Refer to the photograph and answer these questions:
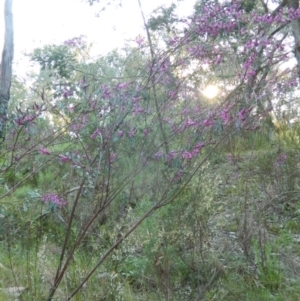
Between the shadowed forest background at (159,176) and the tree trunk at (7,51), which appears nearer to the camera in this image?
the shadowed forest background at (159,176)

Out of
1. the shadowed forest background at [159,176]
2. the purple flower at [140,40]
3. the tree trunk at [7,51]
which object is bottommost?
the shadowed forest background at [159,176]

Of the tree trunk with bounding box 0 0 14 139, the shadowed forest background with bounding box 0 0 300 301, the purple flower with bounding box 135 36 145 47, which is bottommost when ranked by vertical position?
the shadowed forest background with bounding box 0 0 300 301

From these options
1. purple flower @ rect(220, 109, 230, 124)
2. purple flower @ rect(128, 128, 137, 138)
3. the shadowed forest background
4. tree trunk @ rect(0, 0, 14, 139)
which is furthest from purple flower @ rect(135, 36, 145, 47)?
tree trunk @ rect(0, 0, 14, 139)

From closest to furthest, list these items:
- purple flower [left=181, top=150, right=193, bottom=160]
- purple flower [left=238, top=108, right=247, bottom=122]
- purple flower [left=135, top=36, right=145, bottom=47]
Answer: purple flower [left=238, top=108, right=247, bottom=122], purple flower [left=181, top=150, right=193, bottom=160], purple flower [left=135, top=36, right=145, bottom=47]

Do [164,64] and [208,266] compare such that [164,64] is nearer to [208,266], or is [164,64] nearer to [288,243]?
[208,266]

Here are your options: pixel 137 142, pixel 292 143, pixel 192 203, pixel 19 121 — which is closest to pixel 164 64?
pixel 137 142

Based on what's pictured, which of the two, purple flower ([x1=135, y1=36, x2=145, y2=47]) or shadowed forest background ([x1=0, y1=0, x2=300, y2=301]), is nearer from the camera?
shadowed forest background ([x1=0, y1=0, x2=300, y2=301])

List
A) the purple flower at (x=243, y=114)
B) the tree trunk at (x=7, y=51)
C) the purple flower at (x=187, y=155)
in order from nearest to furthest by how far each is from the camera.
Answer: the purple flower at (x=243, y=114), the purple flower at (x=187, y=155), the tree trunk at (x=7, y=51)

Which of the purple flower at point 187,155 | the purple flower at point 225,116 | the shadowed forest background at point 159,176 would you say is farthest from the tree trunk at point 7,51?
the purple flower at point 225,116

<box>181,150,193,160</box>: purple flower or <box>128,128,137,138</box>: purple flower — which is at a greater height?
<box>128,128,137,138</box>: purple flower

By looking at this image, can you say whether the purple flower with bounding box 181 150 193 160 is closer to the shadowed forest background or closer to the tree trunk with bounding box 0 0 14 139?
the shadowed forest background

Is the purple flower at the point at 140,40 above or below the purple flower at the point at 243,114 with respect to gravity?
above

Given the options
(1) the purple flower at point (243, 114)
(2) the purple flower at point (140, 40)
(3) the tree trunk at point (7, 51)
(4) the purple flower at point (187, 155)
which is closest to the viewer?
(1) the purple flower at point (243, 114)

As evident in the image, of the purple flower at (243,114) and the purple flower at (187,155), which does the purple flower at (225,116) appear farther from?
the purple flower at (187,155)
